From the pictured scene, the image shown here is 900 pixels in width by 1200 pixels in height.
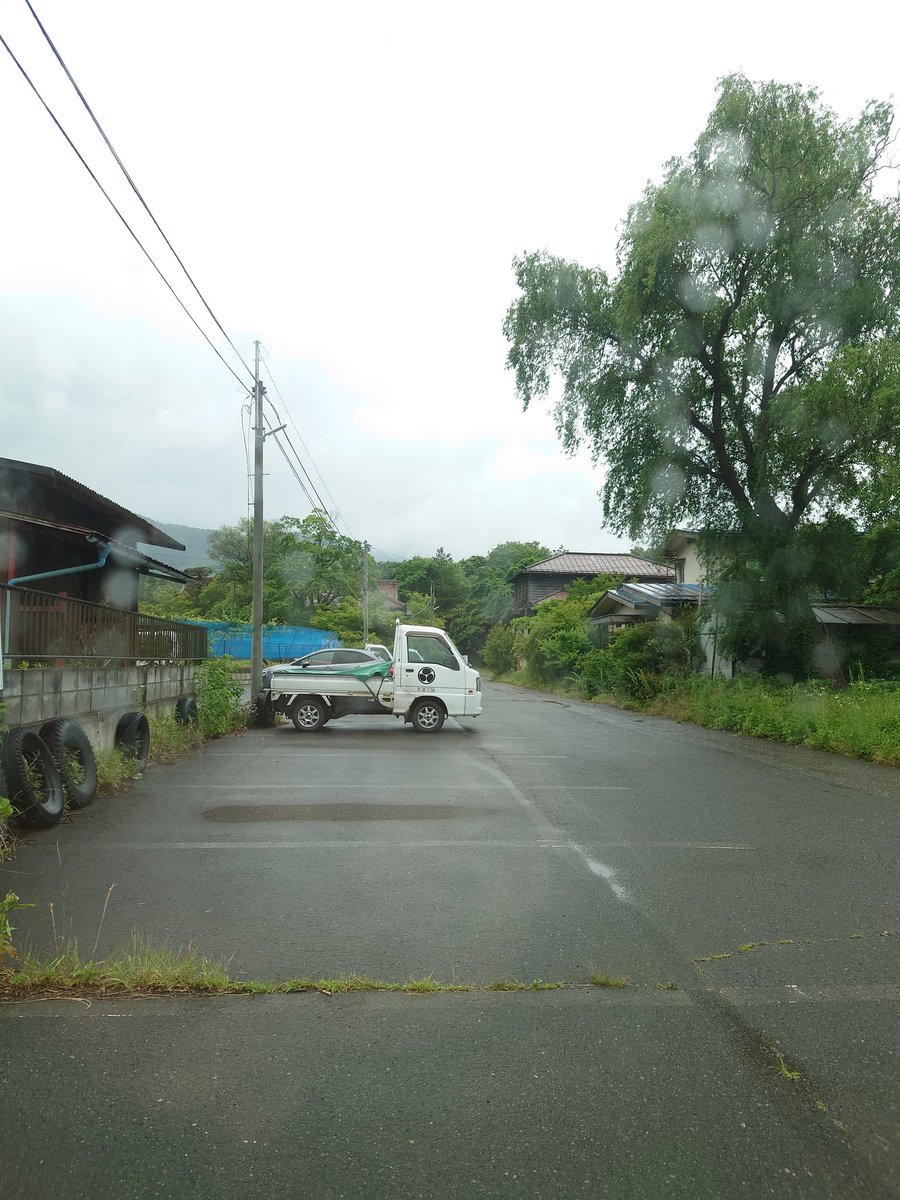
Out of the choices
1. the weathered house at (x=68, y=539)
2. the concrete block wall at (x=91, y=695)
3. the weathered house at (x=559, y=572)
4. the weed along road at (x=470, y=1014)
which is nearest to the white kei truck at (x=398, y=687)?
the concrete block wall at (x=91, y=695)

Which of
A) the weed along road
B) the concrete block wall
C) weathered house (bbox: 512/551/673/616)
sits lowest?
the weed along road

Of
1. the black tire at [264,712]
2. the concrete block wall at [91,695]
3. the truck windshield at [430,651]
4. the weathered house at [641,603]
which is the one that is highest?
the weathered house at [641,603]

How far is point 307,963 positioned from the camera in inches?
173

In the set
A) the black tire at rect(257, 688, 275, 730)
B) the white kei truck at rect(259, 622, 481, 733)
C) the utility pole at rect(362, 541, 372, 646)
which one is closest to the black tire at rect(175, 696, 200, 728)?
the white kei truck at rect(259, 622, 481, 733)

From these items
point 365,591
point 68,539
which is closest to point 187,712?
point 68,539

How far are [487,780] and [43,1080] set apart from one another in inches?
314

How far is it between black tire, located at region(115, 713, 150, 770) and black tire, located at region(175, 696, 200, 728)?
9.93ft

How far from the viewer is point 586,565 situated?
61.1 metres

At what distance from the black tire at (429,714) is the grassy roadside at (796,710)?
6064mm

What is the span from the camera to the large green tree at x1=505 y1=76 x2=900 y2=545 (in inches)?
659

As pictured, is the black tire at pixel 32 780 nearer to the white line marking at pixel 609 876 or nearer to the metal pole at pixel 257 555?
the white line marking at pixel 609 876

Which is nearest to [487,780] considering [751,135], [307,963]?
[307,963]

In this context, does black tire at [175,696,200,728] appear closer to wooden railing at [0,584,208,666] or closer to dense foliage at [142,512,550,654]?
wooden railing at [0,584,208,666]

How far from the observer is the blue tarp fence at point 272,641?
36812 millimetres
